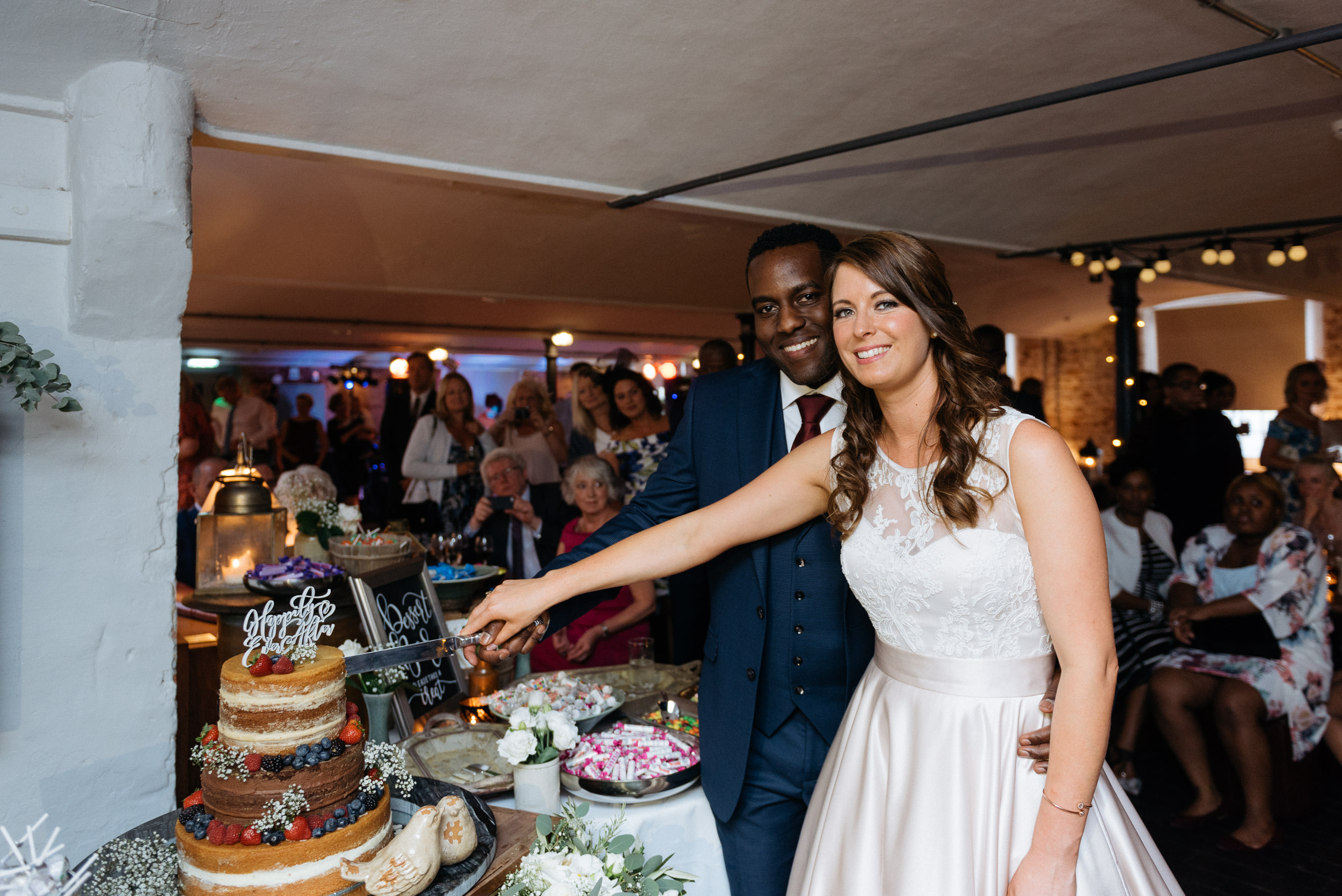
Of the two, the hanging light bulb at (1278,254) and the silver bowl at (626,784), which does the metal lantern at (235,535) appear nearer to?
the silver bowl at (626,784)

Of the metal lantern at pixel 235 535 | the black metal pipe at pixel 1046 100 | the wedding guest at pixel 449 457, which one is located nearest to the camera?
the black metal pipe at pixel 1046 100

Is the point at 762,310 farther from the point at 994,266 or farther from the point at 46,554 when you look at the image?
the point at 994,266

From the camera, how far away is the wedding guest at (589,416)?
18.8 feet

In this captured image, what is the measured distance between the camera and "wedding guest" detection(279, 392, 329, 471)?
8492mm

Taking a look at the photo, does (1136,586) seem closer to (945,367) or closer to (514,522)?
(514,522)

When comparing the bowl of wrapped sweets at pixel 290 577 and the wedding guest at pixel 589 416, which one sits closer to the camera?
the bowl of wrapped sweets at pixel 290 577

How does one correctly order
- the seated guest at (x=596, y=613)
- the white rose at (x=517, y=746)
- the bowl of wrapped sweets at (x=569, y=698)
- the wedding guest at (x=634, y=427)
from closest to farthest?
the white rose at (x=517, y=746) → the bowl of wrapped sweets at (x=569, y=698) → the seated guest at (x=596, y=613) → the wedding guest at (x=634, y=427)

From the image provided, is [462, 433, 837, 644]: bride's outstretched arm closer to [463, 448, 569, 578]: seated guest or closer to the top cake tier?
the top cake tier

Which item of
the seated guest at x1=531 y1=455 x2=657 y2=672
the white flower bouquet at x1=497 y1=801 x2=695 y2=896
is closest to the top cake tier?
the white flower bouquet at x1=497 y1=801 x2=695 y2=896

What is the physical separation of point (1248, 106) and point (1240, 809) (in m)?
3.19

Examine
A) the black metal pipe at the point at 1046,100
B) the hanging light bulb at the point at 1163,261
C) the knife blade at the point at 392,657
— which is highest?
the hanging light bulb at the point at 1163,261

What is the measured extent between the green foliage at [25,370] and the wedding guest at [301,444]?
6534 mm

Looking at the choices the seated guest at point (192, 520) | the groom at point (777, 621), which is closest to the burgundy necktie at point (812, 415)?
the groom at point (777, 621)

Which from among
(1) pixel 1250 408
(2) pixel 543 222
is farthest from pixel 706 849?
(1) pixel 1250 408
